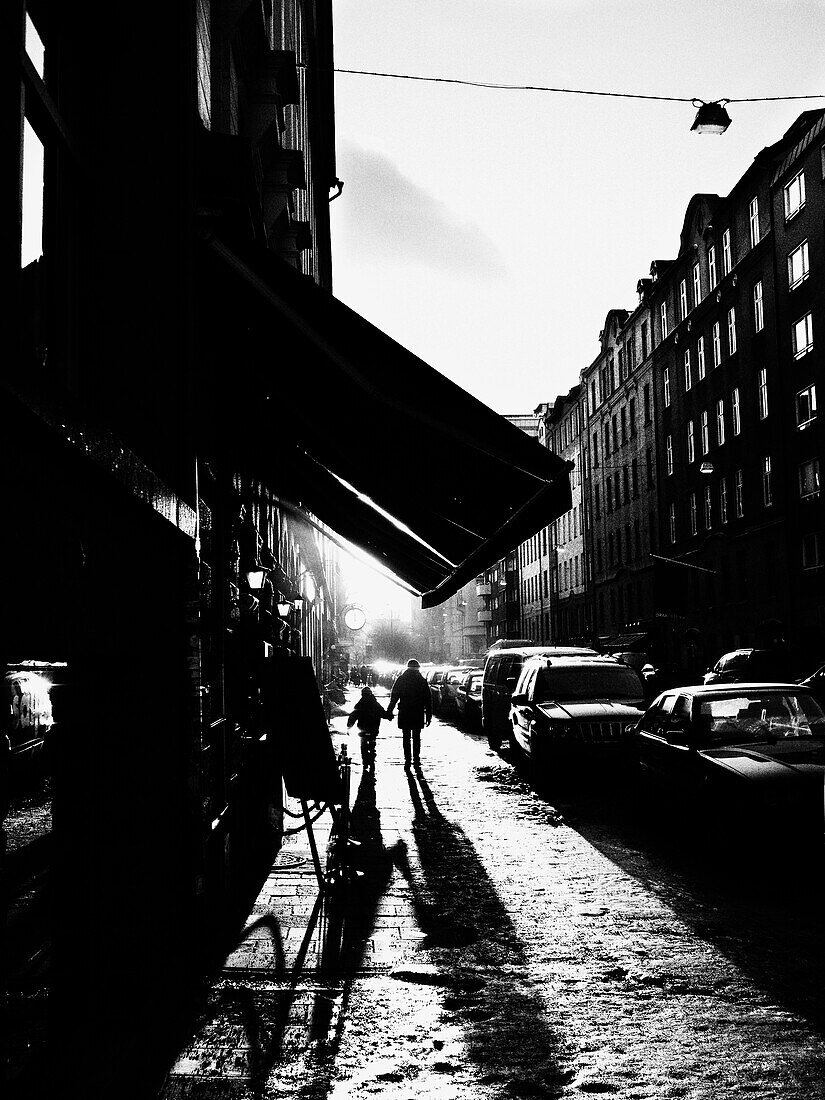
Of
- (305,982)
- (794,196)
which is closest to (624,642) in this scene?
(794,196)

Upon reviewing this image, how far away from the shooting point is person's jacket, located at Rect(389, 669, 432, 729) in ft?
59.2

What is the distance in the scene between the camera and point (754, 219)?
43.7 metres

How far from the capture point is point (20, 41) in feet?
13.0

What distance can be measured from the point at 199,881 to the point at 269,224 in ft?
32.4

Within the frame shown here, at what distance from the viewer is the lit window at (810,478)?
123ft

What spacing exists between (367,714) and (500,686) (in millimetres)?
9808

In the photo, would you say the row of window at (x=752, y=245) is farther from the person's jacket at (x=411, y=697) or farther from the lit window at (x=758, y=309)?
the person's jacket at (x=411, y=697)

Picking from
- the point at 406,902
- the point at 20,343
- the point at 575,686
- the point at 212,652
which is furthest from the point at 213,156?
the point at 575,686

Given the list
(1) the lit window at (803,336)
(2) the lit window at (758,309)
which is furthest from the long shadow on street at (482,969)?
(2) the lit window at (758,309)

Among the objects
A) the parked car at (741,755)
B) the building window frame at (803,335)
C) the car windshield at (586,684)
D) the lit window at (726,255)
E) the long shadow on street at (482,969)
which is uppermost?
the lit window at (726,255)

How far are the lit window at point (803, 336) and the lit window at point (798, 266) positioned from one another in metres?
1.35

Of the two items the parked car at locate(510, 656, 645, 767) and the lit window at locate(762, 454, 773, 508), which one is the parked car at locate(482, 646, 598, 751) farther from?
the lit window at locate(762, 454, 773, 508)

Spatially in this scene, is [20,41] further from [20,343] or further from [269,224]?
[269,224]

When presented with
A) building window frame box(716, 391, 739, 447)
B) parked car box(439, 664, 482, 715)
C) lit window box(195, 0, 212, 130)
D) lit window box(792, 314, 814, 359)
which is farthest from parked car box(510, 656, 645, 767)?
building window frame box(716, 391, 739, 447)
